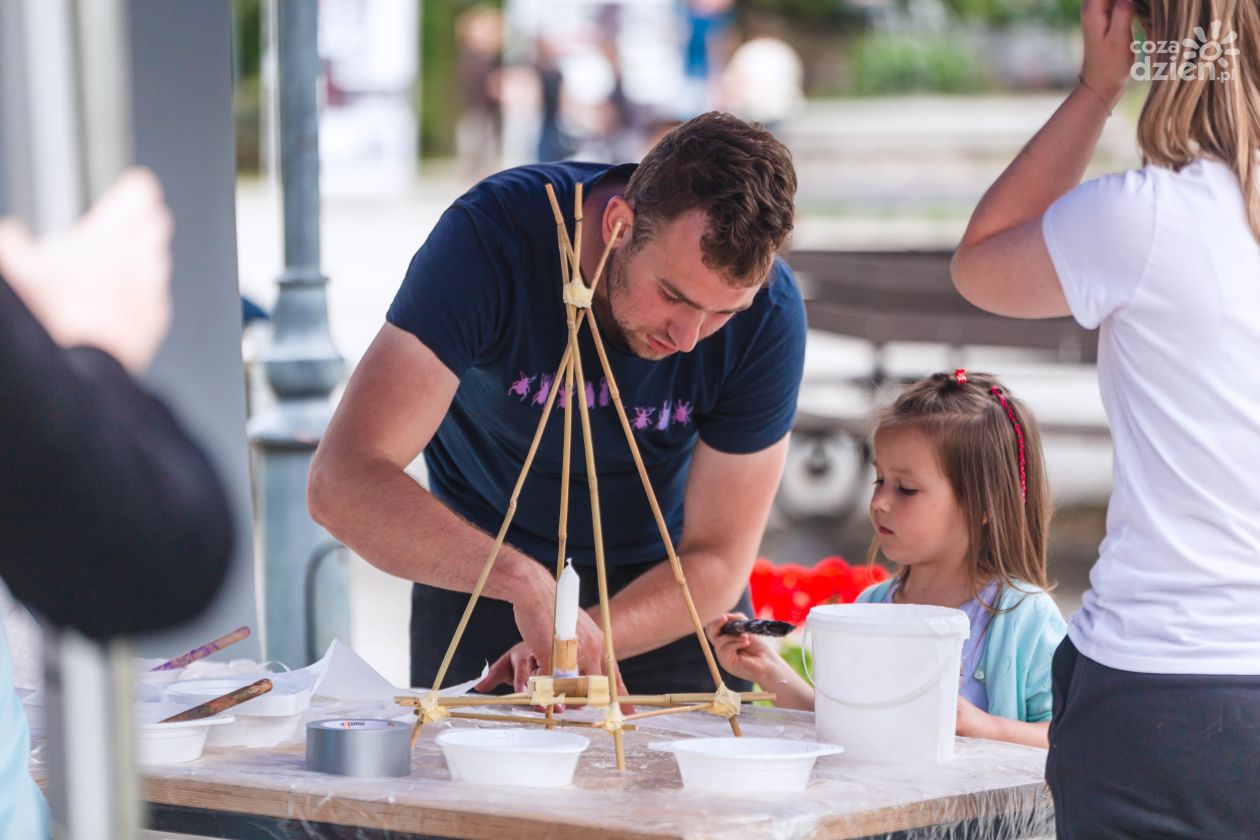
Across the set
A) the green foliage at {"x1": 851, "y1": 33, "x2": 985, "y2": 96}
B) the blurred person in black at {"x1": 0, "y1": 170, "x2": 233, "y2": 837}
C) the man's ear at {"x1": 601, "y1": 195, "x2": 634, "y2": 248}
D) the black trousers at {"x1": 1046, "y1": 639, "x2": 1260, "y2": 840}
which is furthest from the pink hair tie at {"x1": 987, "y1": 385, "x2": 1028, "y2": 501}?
the green foliage at {"x1": 851, "y1": 33, "x2": 985, "y2": 96}

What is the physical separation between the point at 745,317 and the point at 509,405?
14.2 inches

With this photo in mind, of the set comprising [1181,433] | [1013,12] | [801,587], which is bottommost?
[801,587]

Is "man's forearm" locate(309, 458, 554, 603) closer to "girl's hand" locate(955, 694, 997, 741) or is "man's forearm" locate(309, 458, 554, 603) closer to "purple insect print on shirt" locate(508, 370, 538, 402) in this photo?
"purple insect print on shirt" locate(508, 370, 538, 402)

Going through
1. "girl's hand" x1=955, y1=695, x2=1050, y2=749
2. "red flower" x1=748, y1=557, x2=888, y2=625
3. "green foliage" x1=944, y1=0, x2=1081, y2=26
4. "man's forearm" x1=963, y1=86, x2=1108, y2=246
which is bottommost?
"red flower" x1=748, y1=557, x2=888, y2=625

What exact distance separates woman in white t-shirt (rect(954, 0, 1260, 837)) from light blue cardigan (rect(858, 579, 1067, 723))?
1.99ft

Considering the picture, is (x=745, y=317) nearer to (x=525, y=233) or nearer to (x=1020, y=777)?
(x=525, y=233)

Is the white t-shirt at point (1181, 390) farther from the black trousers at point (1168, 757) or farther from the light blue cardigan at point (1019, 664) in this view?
the light blue cardigan at point (1019, 664)

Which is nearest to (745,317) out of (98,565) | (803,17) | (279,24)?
(98,565)

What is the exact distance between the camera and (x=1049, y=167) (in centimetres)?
157

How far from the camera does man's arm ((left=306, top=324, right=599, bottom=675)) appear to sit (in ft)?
6.75

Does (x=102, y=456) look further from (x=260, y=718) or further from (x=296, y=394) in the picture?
(x=296, y=394)

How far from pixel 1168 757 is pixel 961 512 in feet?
2.91

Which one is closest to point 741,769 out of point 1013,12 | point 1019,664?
point 1019,664

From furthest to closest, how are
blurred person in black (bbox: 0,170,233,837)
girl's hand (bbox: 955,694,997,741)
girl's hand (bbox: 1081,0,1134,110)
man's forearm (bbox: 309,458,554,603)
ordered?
man's forearm (bbox: 309,458,554,603) → girl's hand (bbox: 955,694,997,741) → girl's hand (bbox: 1081,0,1134,110) → blurred person in black (bbox: 0,170,233,837)
